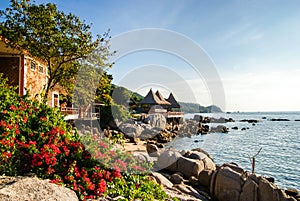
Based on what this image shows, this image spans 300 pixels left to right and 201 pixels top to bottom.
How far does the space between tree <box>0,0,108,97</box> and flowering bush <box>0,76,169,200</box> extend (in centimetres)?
737

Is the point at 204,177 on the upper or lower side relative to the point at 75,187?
lower

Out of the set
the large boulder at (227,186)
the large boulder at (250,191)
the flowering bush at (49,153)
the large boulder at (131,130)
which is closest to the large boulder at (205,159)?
the large boulder at (227,186)

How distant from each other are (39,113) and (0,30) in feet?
27.0

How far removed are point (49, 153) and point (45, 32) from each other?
10.0m

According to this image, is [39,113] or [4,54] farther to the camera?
[4,54]

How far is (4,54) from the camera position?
1502cm

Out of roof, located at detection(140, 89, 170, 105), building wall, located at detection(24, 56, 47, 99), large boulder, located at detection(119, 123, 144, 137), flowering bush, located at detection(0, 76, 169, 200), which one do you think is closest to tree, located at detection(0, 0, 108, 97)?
building wall, located at detection(24, 56, 47, 99)

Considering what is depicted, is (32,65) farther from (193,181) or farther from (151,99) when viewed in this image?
(151,99)

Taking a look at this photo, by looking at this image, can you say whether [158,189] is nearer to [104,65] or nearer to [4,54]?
[104,65]

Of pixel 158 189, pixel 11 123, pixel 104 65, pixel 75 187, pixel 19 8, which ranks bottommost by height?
pixel 158 189

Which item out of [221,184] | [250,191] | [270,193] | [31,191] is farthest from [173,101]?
[31,191]

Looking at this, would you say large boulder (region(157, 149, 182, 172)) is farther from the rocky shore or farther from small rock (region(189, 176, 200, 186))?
small rock (region(189, 176, 200, 186))

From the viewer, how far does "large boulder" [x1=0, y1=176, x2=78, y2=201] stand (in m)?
3.91

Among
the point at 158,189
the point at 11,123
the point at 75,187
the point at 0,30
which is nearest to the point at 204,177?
the point at 158,189
